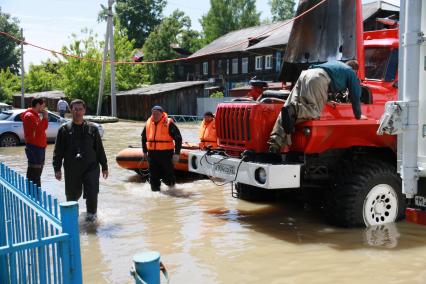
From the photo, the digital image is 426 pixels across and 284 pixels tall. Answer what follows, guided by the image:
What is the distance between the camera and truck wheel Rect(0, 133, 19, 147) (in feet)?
57.6

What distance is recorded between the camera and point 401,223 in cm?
689

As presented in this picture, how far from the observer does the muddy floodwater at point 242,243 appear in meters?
5.15

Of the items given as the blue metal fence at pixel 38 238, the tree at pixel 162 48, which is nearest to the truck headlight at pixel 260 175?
the blue metal fence at pixel 38 238

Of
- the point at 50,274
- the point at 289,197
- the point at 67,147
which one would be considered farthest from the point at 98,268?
the point at 289,197

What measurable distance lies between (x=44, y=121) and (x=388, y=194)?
5553 mm

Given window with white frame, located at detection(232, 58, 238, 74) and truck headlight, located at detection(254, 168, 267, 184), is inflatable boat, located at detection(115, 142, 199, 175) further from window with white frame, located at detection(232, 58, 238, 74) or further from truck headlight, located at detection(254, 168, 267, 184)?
window with white frame, located at detection(232, 58, 238, 74)

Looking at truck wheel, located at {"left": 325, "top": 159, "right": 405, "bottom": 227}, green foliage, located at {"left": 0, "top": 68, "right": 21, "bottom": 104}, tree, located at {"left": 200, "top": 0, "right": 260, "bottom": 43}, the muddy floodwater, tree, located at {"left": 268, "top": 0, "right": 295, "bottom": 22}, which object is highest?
tree, located at {"left": 268, "top": 0, "right": 295, "bottom": 22}

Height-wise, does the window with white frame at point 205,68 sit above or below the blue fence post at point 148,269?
above

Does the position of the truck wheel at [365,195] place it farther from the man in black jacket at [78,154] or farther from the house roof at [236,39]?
the house roof at [236,39]

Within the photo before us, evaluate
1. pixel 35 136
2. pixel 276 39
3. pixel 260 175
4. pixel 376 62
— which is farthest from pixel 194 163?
pixel 276 39

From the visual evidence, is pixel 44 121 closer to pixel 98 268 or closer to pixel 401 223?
pixel 98 268

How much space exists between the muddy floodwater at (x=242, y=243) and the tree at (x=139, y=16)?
75.3 metres

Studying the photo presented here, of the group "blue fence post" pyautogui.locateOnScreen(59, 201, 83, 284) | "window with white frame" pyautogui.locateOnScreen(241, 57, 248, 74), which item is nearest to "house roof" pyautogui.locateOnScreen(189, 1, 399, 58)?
"window with white frame" pyautogui.locateOnScreen(241, 57, 248, 74)

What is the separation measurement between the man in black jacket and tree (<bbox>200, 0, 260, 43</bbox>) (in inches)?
2465
